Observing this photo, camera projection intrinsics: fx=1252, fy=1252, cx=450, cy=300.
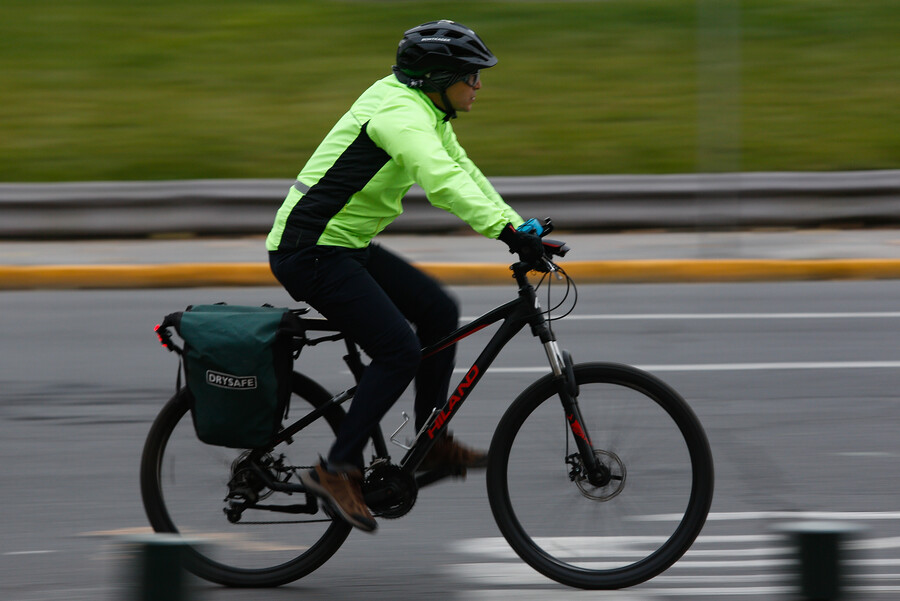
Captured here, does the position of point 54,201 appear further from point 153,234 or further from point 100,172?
point 100,172

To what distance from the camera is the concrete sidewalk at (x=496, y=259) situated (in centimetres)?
945

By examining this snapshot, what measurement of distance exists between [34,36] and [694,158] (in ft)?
28.1

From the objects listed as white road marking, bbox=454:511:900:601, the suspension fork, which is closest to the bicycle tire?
white road marking, bbox=454:511:900:601

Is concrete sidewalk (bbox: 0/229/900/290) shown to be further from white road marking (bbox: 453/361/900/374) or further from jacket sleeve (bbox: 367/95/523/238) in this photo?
jacket sleeve (bbox: 367/95/523/238)

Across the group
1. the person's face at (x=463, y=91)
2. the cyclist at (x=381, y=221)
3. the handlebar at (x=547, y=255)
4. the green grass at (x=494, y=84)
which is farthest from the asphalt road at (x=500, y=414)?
the green grass at (x=494, y=84)

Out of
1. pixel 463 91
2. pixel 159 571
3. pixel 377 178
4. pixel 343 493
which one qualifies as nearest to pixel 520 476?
pixel 343 493

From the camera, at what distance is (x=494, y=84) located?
14.4 metres

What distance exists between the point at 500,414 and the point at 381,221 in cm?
224

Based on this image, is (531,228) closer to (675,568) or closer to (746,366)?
(675,568)

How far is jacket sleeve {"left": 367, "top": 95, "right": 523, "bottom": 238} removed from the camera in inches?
150

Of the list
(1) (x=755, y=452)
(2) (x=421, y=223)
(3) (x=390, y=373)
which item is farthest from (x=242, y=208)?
(3) (x=390, y=373)

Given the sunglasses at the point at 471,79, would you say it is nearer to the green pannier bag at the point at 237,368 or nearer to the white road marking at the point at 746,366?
the green pannier bag at the point at 237,368

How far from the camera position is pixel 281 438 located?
13.7ft

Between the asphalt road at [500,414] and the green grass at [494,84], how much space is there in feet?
11.1
